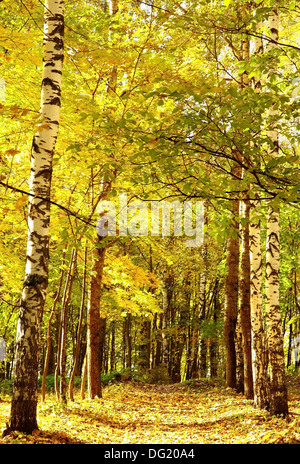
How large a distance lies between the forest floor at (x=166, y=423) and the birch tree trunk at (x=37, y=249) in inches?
14.1

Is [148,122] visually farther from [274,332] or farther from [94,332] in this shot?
[94,332]

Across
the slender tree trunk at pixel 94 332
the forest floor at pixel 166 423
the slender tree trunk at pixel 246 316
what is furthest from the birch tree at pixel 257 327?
the slender tree trunk at pixel 94 332

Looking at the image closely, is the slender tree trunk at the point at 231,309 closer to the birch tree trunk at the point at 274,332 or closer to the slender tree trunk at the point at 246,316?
the slender tree trunk at the point at 246,316

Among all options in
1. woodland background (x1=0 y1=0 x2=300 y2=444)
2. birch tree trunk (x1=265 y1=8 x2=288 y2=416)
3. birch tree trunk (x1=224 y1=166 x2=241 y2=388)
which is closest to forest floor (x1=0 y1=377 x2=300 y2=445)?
birch tree trunk (x1=265 y1=8 x2=288 y2=416)

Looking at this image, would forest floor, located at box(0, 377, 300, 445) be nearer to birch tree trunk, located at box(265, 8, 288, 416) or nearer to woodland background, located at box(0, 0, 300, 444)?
birch tree trunk, located at box(265, 8, 288, 416)

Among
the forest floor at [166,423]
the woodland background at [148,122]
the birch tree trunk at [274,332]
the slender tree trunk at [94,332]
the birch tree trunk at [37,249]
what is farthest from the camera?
the slender tree trunk at [94,332]

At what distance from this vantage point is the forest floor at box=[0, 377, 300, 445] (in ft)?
18.9

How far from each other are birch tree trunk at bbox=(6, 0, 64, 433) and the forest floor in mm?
357

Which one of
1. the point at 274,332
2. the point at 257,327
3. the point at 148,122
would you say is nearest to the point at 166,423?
the point at 257,327

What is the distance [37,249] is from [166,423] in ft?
17.7

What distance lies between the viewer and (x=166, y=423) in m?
8.31

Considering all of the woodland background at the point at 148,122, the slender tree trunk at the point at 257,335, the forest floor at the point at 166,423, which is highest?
the woodland background at the point at 148,122

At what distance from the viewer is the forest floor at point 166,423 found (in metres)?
5.75
